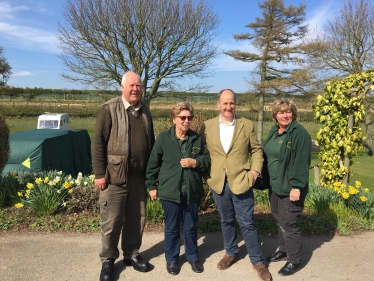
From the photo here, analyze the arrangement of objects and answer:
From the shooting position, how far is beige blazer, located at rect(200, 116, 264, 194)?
10.8ft

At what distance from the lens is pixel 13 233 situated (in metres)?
4.28

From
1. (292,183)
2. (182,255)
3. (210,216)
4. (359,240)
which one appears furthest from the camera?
(210,216)

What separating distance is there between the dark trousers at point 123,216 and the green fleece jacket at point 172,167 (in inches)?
8.4

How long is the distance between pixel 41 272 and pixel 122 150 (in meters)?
1.47

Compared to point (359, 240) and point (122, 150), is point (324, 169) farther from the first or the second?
point (122, 150)

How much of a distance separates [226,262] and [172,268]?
0.57m

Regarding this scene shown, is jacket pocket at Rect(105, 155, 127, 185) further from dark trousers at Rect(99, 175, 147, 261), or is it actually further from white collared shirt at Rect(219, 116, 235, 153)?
white collared shirt at Rect(219, 116, 235, 153)

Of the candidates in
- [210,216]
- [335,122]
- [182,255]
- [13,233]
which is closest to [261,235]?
[210,216]

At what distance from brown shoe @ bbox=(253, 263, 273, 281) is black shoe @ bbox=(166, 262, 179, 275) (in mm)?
791

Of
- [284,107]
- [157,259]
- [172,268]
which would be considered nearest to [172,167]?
[172,268]

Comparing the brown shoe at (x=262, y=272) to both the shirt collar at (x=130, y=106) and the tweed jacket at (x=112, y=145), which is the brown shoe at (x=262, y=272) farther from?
the shirt collar at (x=130, y=106)

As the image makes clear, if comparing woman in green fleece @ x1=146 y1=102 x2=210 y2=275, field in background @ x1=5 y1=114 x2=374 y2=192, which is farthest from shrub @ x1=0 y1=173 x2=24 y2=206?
woman in green fleece @ x1=146 y1=102 x2=210 y2=275

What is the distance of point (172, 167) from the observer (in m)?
3.26

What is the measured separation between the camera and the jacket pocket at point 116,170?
3.22 metres
